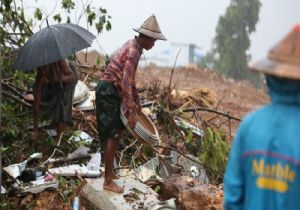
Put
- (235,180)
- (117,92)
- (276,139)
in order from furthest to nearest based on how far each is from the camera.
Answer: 1. (117,92)
2. (235,180)
3. (276,139)

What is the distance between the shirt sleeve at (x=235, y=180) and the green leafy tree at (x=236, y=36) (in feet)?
76.2

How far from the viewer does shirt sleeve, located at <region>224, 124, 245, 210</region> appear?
240cm

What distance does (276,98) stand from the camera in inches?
90.6

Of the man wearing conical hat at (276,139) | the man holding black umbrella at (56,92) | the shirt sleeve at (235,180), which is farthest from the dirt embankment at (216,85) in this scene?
the man wearing conical hat at (276,139)

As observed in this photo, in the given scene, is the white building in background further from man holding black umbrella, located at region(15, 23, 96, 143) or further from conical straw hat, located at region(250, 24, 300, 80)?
conical straw hat, located at region(250, 24, 300, 80)

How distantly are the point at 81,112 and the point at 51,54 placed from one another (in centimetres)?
138

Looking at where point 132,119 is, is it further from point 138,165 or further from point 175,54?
point 175,54

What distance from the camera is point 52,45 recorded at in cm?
565

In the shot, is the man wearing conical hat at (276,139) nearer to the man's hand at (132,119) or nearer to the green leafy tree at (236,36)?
the man's hand at (132,119)

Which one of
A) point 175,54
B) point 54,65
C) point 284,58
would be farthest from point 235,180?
point 175,54

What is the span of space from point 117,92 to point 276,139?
2584 mm

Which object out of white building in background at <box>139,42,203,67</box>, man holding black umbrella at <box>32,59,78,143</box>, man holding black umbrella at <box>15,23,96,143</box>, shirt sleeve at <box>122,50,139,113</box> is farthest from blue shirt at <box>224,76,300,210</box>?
white building in background at <box>139,42,203,67</box>

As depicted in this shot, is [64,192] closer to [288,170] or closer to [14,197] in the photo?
[14,197]

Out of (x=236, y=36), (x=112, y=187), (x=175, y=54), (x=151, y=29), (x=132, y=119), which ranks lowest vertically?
(x=112, y=187)
